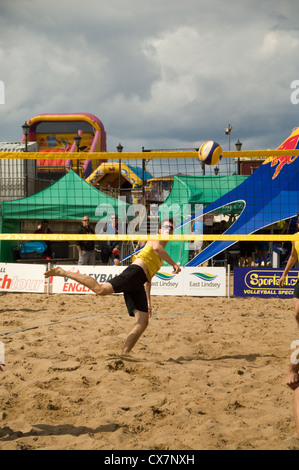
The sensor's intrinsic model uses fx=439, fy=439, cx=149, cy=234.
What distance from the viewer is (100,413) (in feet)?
9.20

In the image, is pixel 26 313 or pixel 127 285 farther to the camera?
pixel 26 313

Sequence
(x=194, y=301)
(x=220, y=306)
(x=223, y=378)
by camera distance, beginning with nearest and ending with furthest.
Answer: (x=223, y=378) < (x=220, y=306) < (x=194, y=301)

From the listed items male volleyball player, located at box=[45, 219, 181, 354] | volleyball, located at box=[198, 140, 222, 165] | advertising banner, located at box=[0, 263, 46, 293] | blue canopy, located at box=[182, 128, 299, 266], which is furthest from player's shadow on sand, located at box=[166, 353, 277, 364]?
blue canopy, located at box=[182, 128, 299, 266]

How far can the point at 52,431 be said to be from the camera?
101 inches

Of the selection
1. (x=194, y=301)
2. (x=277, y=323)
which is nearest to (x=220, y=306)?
(x=194, y=301)

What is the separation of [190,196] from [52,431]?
926cm

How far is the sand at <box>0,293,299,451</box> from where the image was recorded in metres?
2.50

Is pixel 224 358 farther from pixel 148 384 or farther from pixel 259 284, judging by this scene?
pixel 259 284

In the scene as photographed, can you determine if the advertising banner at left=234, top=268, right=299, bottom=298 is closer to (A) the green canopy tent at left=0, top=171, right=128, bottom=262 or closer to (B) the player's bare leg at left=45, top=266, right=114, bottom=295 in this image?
(A) the green canopy tent at left=0, top=171, right=128, bottom=262

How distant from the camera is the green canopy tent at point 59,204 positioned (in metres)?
11.2

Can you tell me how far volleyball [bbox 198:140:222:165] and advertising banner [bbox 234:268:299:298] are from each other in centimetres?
320

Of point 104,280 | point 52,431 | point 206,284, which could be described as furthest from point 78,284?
point 52,431

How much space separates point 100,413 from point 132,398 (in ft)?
1.08

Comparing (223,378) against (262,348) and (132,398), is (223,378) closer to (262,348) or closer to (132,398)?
(132,398)
